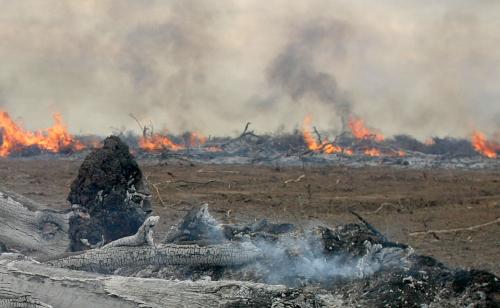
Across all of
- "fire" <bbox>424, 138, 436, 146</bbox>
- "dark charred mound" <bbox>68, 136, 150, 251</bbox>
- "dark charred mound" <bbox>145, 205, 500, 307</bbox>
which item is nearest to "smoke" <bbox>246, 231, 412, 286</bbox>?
"dark charred mound" <bbox>145, 205, 500, 307</bbox>

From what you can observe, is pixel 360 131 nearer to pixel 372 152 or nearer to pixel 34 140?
pixel 372 152

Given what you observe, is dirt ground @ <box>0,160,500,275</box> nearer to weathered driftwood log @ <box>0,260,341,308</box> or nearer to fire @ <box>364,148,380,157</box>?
weathered driftwood log @ <box>0,260,341,308</box>

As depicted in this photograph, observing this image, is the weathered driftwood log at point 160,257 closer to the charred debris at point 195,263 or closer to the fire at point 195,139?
the charred debris at point 195,263

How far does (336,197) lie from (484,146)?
95.5ft

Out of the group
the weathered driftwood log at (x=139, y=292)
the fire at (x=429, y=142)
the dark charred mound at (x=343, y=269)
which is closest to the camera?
the dark charred mound at (x=343, y=269)

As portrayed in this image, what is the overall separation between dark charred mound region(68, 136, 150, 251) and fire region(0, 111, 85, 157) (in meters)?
29.5

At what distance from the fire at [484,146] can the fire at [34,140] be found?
1092 inches

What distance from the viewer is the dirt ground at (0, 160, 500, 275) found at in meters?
12.0

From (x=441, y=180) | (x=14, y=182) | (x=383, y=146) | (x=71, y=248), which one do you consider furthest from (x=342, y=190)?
(x=383, y=146)

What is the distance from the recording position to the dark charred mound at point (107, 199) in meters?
7.21

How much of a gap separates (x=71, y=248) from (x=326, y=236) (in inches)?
131

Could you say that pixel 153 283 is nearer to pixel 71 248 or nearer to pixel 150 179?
pixel 71 248

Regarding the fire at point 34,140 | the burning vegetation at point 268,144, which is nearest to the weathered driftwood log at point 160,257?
the burning vegetation at point 268,144

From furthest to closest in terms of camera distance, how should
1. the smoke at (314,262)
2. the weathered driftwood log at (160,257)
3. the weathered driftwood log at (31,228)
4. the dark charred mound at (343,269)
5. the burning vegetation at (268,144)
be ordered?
the burning vegetation at (268,144), the weathered driftwood log at (31,228), the weathered driftwood log at (160,257), the smoke at (314,262), the dark charred mound at (343,269)
